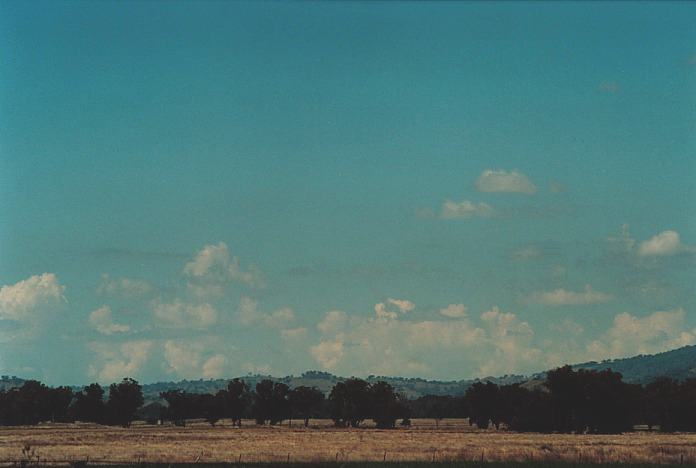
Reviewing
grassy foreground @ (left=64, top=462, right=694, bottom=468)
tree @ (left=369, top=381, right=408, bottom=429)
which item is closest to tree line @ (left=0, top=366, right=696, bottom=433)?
tree @ (left=369, top=381, right=408, bottom=429)

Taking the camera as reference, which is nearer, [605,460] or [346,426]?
[605,460]

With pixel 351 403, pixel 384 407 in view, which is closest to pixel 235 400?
pixel 351 403

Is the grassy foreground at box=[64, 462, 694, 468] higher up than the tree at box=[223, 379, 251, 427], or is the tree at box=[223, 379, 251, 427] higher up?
the tree at box=[223, 379, 251, 427]

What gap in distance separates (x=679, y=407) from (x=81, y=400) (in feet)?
361

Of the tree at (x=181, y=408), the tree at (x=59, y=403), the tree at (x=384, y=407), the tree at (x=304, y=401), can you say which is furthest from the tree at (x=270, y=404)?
the tree at (x=59, y=403)

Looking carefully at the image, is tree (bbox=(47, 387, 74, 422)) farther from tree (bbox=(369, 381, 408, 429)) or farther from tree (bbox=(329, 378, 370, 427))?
tree (bbox=(369, 381, 408, 429))

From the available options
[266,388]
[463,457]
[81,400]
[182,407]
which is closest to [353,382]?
[266,388]

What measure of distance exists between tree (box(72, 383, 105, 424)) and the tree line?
19 cm

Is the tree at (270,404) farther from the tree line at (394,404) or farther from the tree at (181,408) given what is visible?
the tree at (181,408)

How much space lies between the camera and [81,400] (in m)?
179

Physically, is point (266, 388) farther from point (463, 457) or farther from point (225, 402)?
point (463, 457)

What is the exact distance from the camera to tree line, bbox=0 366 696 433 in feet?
488

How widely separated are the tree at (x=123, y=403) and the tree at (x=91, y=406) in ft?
9.90

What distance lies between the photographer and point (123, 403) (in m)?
173
